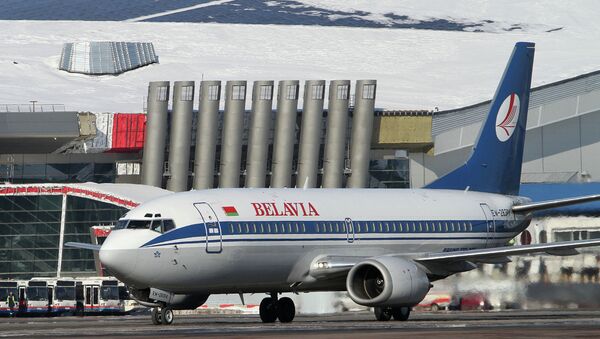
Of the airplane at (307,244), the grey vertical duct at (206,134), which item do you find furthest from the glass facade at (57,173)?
the airplane at (307,244)

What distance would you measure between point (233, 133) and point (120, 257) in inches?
2365

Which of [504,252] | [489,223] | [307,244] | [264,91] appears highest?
[264,91]

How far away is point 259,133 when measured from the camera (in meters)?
101

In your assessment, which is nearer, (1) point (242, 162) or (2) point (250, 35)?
(1) point (242, 162)

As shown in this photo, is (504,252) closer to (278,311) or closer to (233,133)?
(278,311)

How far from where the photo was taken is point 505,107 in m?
54.8

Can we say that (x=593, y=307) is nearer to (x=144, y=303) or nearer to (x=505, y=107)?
(x=505, y=107)

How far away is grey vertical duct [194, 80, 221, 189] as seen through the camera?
10012cm

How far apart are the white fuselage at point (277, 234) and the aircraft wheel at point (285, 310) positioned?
4.25 ft

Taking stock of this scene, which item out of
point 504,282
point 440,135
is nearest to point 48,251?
point 440,135

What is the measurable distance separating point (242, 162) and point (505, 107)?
50.7 meters

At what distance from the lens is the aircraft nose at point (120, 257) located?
41.3m

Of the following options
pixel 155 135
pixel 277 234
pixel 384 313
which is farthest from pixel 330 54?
pixel 277 234

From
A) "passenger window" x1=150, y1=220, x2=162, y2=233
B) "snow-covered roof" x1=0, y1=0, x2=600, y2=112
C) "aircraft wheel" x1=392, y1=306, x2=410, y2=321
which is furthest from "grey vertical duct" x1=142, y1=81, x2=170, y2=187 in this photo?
"passenger window" x1=150, y1=220, x2=162, y2=233
